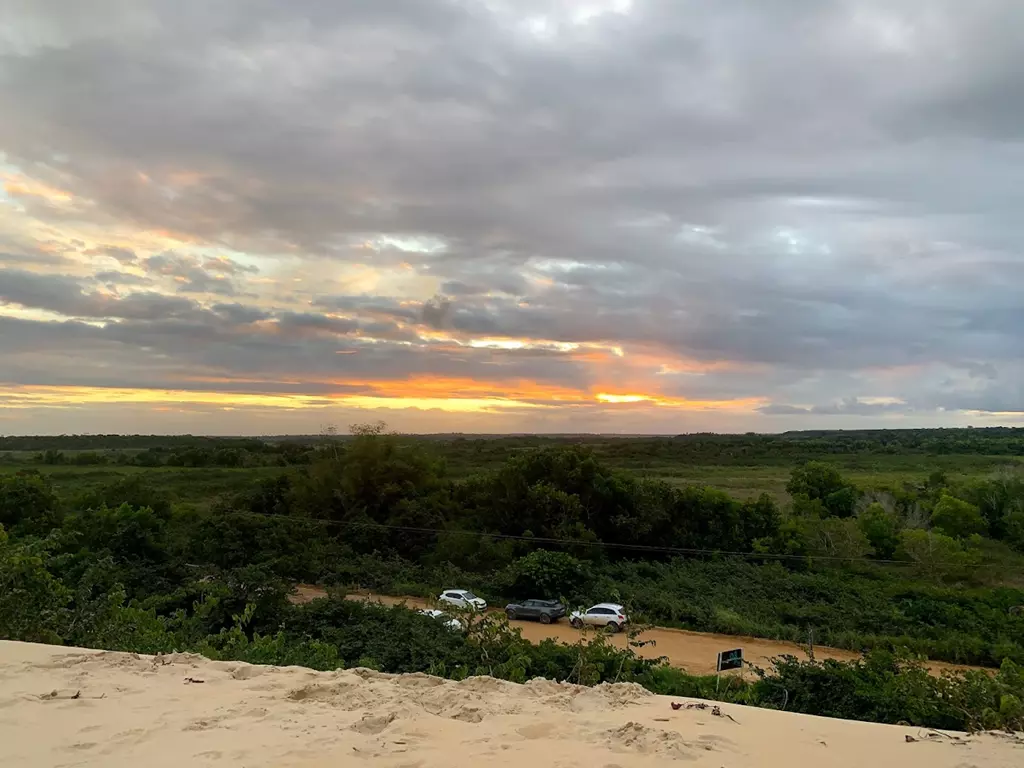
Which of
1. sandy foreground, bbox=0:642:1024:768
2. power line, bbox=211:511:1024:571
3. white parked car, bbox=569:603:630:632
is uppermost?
sandy foreground, bbox=0:642:1024:768

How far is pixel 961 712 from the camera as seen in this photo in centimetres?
827

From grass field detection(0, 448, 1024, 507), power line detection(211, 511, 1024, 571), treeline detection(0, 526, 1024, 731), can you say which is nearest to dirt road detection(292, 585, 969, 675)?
treeline detection(0, 526, 1024, 731)

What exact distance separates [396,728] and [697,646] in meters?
17.0

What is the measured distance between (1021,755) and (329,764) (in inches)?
215

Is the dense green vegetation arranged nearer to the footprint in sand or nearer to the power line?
the power line

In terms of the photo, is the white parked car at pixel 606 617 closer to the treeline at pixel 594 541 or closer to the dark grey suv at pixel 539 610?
the dark grey suv at pixel 539 610

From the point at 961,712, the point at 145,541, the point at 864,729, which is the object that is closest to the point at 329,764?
the point at 864,729

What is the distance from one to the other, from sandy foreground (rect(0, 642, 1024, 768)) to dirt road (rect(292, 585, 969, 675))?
37.3ft

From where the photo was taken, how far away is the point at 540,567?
2620cm

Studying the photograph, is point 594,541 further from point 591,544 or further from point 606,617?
point 606,617

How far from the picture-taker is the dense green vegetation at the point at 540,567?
1121 centimetres

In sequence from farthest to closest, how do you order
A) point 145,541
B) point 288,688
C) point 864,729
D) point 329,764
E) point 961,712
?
point 145,541, point 961,712, point 288,688, point 864,729, point 329,764

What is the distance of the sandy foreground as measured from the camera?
5074 millimetres

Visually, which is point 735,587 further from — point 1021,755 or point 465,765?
point 465,765
